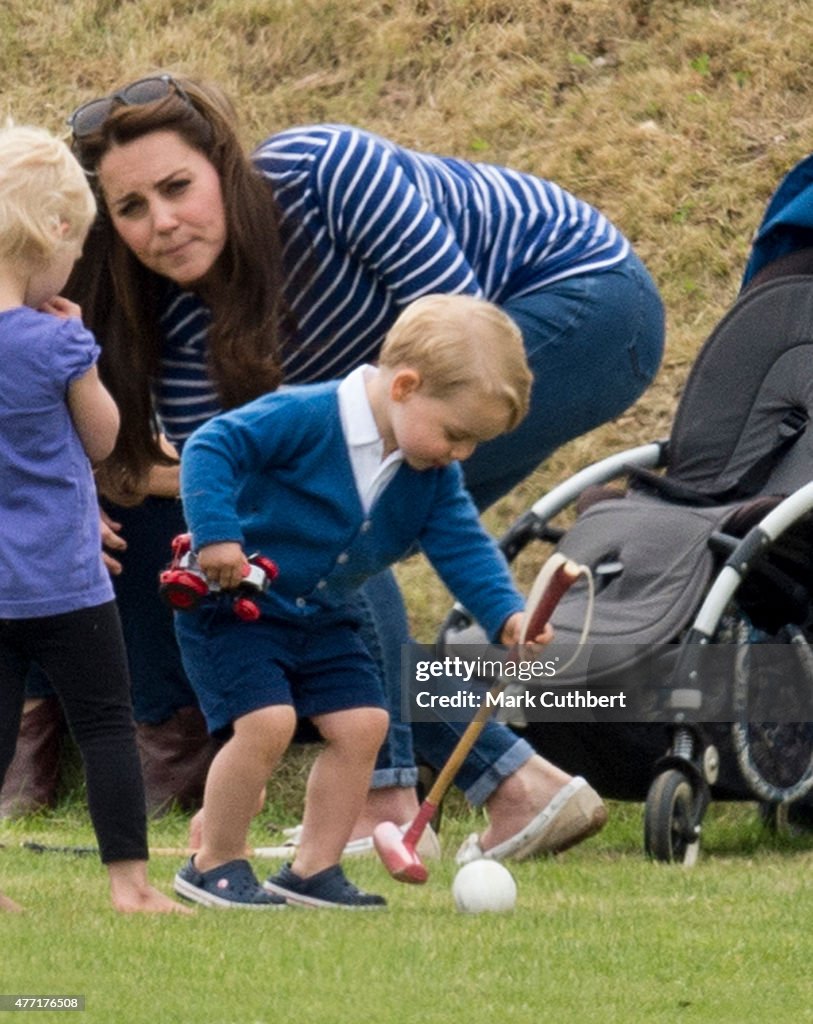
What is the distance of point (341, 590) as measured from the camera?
397 centimetres

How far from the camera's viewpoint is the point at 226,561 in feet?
12.1

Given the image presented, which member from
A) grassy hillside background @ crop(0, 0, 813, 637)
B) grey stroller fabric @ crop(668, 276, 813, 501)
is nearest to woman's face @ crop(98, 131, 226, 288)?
grey stroller fabric @ crop(668, 276, 813, 501)

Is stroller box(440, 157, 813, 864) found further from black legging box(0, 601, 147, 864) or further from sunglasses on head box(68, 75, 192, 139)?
sunglasses on head box(68, 75, 192, 139)

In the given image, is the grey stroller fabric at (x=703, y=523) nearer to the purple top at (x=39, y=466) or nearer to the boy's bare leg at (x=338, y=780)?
the boy's bare leg at (x=338, y=780)

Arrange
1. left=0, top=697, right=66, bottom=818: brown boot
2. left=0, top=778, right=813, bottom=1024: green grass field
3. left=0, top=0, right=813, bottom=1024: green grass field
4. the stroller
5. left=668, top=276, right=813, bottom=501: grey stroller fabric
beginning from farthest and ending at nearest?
left=0, top=697, right=66, bottom=818: brown boot, left=668, top=276, right=813, bottom=501: grey stroller fabric, the stroller, left=0, top=0, right=813, bottom=1024: green grass field, left=0, top=778, right=813, bottom=1024: green grass field

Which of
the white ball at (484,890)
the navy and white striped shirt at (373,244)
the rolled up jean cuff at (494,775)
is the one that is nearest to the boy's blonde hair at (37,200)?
the navy and white striped shirt at (373,244)

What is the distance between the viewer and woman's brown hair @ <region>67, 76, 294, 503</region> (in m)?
4.34

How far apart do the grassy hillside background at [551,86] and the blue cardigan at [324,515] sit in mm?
3306

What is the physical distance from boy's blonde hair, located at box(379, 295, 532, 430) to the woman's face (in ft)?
2.05

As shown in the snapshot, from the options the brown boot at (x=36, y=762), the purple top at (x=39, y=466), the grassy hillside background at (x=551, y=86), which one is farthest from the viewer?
the grassy hillside background at (x=551, y=86)

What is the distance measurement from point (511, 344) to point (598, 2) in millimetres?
5939

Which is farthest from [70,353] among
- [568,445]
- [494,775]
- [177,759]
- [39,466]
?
[568,445]

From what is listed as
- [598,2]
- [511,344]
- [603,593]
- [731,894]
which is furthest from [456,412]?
[598,2]

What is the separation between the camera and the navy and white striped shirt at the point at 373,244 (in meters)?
4.39
